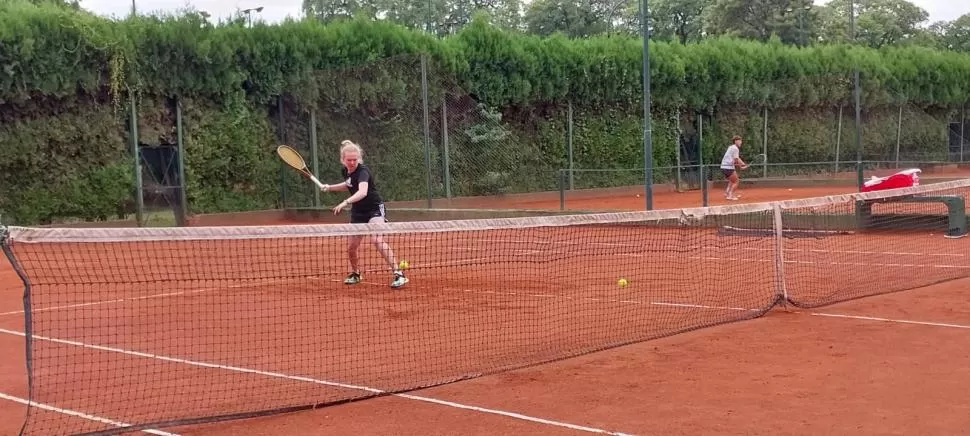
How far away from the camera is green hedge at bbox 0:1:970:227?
63.5 ft

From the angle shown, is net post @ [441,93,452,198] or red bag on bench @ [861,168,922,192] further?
net post @ [441,93,452,198]

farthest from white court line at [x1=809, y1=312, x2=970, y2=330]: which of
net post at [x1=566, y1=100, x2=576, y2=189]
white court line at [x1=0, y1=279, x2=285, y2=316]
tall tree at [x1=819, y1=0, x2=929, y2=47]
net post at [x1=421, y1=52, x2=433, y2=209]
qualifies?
tall tree at [x1=819, y1=0, x2=929, y2=47]

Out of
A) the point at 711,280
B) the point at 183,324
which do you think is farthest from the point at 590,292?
the point at 183,324

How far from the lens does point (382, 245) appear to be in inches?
405

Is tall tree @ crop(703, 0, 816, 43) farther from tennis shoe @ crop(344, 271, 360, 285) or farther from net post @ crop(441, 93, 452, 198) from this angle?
tennis shoe @ crop(344, 271, 360, 285)

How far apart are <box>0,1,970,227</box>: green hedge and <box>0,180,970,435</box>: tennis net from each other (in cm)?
489

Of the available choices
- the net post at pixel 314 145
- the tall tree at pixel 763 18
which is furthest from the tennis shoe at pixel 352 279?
the tall tree at pixel 763 18

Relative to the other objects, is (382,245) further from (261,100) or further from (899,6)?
(899,6)

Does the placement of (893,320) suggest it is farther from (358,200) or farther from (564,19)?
(564,19)

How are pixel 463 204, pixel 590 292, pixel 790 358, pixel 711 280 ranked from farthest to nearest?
pixel 463 204, pixel 711 280, pixel 590 292, pixel 790 358

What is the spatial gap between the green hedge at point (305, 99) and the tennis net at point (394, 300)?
489 cm

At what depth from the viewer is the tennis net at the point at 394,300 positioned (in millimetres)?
6297

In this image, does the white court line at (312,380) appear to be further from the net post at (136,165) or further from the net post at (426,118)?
the net post at (426,118)

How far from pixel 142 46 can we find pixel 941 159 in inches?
1102
